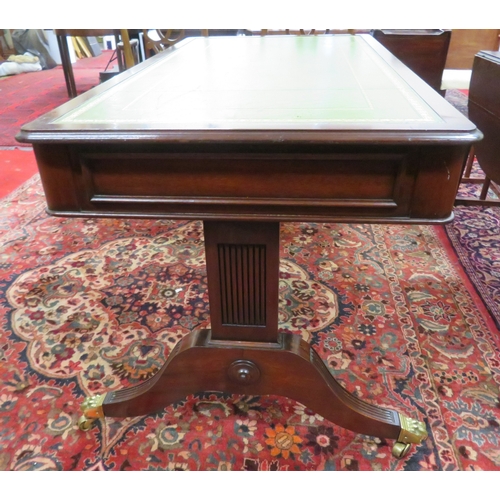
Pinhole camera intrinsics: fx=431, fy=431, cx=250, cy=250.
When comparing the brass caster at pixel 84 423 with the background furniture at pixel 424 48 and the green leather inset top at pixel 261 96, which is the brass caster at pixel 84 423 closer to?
the green leather inset top at pixel 261 96

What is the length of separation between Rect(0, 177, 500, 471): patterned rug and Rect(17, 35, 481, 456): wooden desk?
0.45ft

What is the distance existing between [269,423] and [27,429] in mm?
633

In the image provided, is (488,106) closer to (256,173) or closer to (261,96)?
(261,96)

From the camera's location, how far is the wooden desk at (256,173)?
668 mm

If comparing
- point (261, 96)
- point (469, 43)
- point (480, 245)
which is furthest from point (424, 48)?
point (261, 96)

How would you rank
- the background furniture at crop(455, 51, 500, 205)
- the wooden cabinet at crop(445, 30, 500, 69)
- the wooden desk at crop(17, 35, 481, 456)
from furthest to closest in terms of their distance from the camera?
the wooden cabinet at crop(445, 30, 500, 69) → the background furniture at crop(455, 51, 500, 205) → the wooden desk at crop(17, 35, 481, 456)

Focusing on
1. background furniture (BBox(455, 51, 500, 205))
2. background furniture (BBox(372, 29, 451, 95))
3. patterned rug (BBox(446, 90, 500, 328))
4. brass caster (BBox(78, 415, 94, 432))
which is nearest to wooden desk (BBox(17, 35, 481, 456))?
brass caster (BBox(78, 415, 94, 432))

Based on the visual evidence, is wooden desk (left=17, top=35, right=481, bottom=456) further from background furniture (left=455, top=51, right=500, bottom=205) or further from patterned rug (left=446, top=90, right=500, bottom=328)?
patterned rug (left=446, top=90, right=500, bottom=328)

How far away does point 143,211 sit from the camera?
76 cm

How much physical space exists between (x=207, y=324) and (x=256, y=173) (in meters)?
0.89

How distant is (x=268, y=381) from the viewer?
1.06 metres

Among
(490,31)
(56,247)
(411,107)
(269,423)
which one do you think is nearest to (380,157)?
(411,107)

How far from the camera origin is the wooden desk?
2.19 feet

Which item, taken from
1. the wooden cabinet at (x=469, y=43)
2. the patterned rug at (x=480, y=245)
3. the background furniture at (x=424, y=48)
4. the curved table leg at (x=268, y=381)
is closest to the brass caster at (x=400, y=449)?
the curved table leg at (x=268, y=381)
